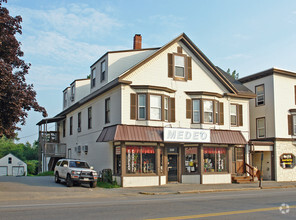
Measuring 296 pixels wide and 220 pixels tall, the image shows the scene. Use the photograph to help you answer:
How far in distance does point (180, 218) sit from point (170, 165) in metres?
16.1

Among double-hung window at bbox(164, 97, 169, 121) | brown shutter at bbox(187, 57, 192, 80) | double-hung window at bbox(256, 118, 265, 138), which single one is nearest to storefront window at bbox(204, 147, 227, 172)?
double-hung window at bbox(164, 97, 169, 121)

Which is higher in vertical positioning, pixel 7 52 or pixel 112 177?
pixel 7 52

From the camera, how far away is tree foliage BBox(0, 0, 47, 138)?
19141 mm

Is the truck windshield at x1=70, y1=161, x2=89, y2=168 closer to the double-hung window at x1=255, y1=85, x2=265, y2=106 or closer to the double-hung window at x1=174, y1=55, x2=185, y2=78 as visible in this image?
the double-hung window at x1=174, y1=55, x2=185, y2=78

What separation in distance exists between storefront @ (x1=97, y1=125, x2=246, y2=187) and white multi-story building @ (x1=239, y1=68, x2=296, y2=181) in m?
4.84

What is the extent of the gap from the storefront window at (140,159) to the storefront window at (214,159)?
15.7ft

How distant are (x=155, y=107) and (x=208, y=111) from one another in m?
4.87

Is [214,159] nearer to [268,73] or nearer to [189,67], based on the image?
[189,67]

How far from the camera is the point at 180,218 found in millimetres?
10766

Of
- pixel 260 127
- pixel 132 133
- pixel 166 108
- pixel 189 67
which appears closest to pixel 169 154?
pixel 166 108

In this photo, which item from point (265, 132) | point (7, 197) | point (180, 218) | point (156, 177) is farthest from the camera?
point (265, 132)

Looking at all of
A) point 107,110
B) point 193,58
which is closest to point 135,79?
point 107,110

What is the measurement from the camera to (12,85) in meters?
19.2

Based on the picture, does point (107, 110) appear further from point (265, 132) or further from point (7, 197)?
point (265, 132)
